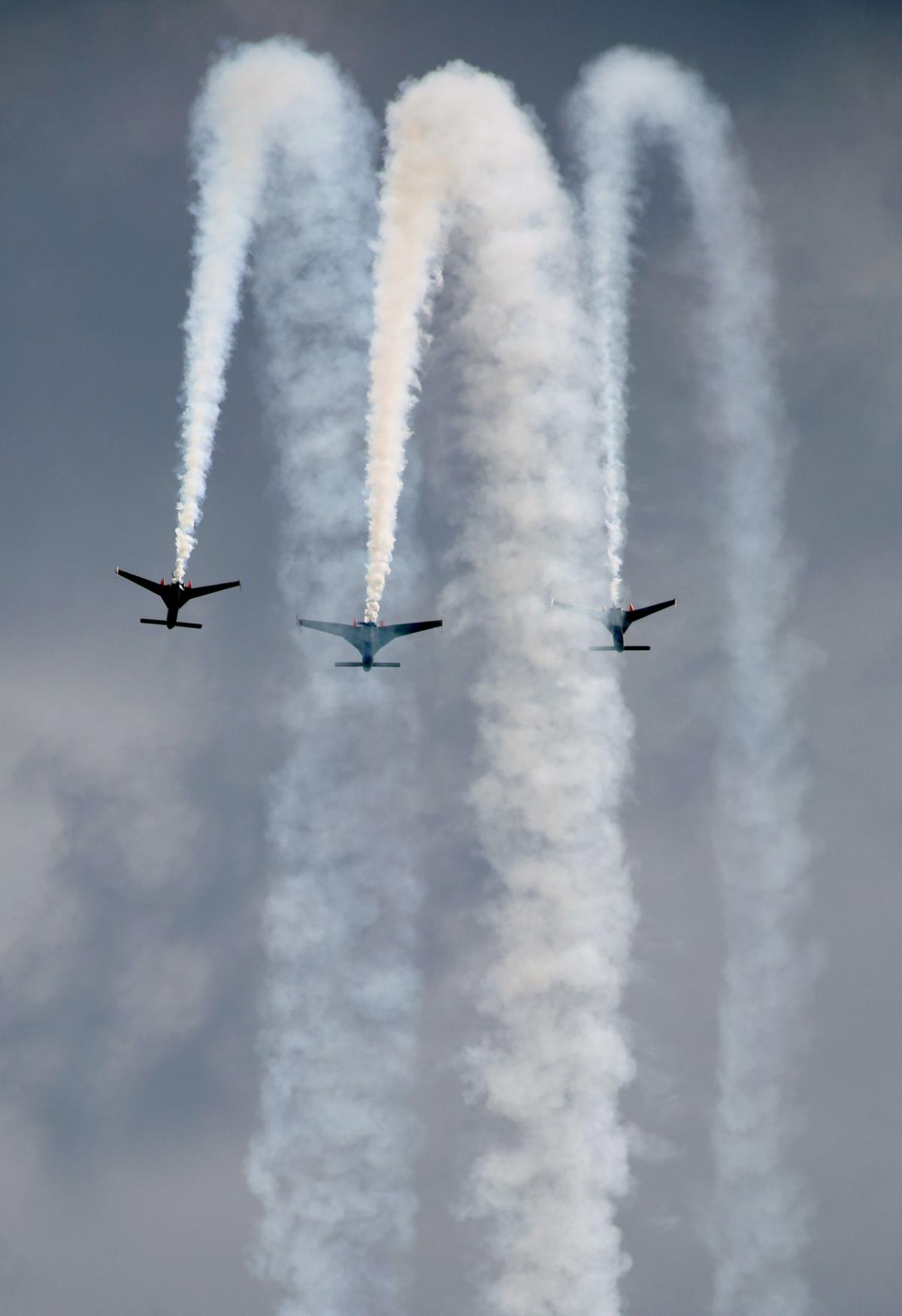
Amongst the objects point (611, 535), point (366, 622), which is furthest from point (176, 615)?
point (611, 535)

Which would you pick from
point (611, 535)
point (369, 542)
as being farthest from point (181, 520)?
point (611, 535)

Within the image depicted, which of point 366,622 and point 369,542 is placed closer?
point 369,542

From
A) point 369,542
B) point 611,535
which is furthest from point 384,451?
point 611,535

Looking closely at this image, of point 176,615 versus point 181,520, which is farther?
point 176,615

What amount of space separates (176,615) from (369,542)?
938cm

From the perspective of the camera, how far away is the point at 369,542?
6969 centimetres

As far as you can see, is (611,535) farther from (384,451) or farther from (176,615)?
(176,615)

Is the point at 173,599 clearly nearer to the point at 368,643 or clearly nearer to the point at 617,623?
the point at 368,643

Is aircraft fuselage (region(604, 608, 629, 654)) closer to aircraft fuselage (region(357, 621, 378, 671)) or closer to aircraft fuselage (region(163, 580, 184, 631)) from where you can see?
aircraft fuselage (region(357, 621, 378, 671))

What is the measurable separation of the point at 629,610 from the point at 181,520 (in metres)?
19.6

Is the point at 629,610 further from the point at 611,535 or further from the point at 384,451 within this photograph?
the point at 384,451

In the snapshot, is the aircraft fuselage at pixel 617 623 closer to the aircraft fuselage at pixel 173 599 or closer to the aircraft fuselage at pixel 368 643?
the aircraft fuselage at pixel 368 643

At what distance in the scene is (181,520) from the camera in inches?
2672

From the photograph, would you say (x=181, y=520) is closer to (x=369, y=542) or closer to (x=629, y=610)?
(x=369, y=542)
